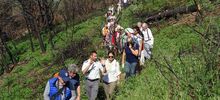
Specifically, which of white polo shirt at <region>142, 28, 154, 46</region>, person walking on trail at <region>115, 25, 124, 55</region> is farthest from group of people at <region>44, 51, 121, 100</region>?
person walking on trail at <region>115, 25, 124, 55</region>

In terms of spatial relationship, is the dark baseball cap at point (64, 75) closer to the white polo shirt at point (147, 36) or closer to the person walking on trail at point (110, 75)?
the person walking on trail at point (110, 75)

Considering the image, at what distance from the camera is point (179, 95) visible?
8422mm

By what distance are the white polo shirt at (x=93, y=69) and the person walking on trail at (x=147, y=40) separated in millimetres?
2720

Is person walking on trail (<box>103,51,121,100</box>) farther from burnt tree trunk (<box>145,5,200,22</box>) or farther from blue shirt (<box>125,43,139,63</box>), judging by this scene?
burnt tree trunk (<box>145,5,200,22</box>)

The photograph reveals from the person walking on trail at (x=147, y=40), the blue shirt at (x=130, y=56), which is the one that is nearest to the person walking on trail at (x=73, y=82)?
the blue shirt at (x=130, y=56)

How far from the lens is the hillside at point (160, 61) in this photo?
798cm

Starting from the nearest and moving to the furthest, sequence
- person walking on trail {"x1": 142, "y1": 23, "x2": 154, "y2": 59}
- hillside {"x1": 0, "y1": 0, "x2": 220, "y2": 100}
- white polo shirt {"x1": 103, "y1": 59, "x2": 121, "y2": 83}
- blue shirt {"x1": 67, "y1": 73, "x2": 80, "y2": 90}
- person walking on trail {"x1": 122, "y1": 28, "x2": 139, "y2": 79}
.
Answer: hillside {"x1": 0, "y1": 0, "x2": 220, "y2": 100}
blue shirt {"x1": 67, "y1": 73, "x2": 80, "y2": 90}
white polo shirt {"x1": 103, "y1": 59, "x2": 121, "y2": 83}
person walking on trail {"x1": 122, "y1": 28, "x2": 139, "y2": 79}
person walking on trail {"x1": 142, "y1": 23, "x2": 154, "y2": 59}

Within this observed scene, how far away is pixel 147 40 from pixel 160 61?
185cm

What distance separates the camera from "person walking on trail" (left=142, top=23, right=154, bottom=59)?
14465 mm

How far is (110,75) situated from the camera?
497 inches

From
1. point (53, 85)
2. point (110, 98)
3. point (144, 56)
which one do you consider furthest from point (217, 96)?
point (144, 56)

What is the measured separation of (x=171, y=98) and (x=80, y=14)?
36.8 meters

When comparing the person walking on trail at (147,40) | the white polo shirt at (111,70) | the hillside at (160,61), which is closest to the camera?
the hillside at (160,61)

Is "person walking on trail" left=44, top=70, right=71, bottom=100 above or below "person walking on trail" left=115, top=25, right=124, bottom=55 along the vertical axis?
above
